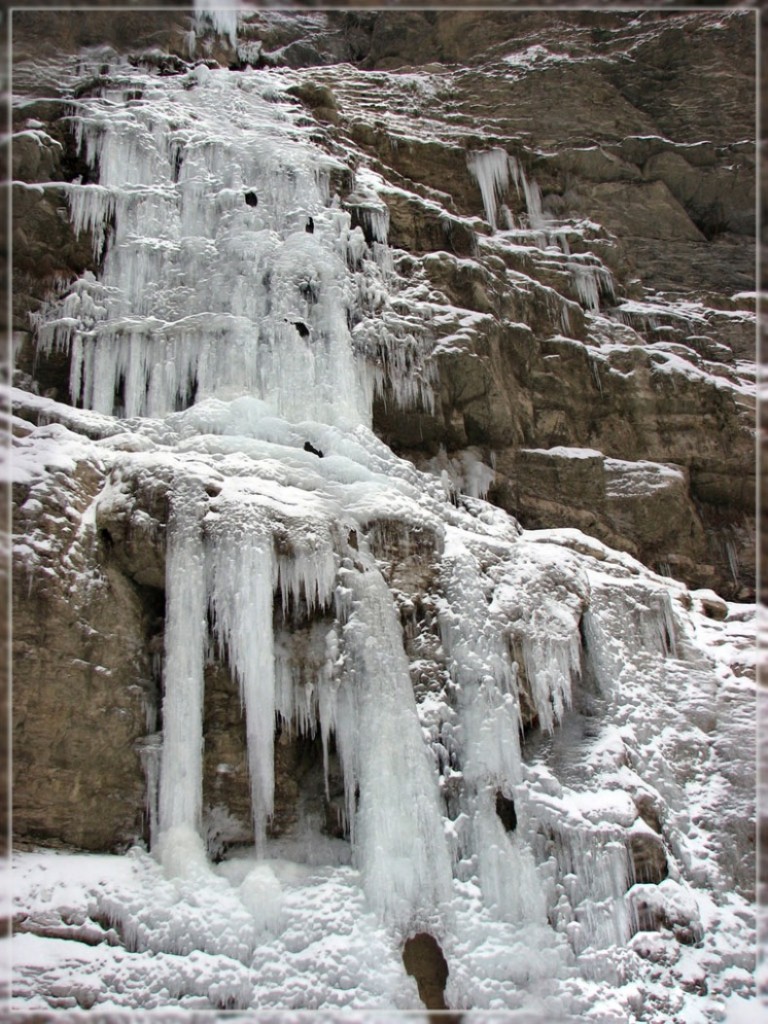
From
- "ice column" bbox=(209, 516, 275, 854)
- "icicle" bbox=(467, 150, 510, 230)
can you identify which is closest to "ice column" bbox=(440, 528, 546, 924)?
"ice column" bbox=(209, 516, 275, 854)

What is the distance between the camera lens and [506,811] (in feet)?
33.0

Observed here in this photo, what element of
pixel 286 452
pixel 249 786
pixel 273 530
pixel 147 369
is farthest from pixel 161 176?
pixel 249 786

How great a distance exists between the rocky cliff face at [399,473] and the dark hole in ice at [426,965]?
0.45 feet

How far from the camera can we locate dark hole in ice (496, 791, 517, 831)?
9953 millimetres

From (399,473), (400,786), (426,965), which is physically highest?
(399,473)

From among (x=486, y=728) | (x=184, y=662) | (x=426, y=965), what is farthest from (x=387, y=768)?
(x=184, y=662)

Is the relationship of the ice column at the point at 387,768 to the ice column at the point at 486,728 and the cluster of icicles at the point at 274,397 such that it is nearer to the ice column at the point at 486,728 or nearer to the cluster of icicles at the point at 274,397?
the cluster of icicles at the point at 274,397

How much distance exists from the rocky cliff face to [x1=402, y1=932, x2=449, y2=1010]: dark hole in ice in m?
0.14

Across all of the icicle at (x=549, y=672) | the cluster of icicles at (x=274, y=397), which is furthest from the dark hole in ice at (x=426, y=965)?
the icicle at (x=549, y=672)

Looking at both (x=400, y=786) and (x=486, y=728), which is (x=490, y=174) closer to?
(x=486, y=728)

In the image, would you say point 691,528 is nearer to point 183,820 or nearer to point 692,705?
point 692,705

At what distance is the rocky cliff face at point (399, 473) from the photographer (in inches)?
369

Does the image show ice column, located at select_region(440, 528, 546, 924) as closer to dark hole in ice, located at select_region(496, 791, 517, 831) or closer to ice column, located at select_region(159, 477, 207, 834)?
dark hole in ice, located at select_region(496, 791, 517, 831)

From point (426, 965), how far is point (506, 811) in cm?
179
